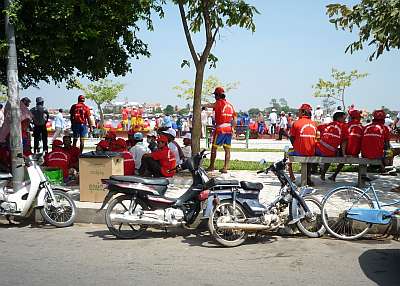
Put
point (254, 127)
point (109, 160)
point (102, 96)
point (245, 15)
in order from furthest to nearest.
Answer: point (102, 96) < point (254, 127) < point (245, 15) < point (109, 160)

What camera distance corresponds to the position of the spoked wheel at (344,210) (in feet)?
20.5

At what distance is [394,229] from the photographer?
6344 millimetres

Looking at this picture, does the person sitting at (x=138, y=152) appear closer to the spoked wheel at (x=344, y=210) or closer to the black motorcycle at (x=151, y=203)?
the black motorcycle at (x=151, y=203)

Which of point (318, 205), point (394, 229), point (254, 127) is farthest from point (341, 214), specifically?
point (254, 127)

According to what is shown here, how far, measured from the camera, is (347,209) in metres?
6.18

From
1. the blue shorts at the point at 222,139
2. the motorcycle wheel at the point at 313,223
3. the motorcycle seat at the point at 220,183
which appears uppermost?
the blue shorts at the point at 222,139

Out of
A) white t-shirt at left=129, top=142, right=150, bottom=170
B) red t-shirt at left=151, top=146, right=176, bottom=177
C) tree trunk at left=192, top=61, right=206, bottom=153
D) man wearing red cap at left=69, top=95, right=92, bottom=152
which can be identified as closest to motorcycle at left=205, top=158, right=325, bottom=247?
red t-shirt at left=151, top=146, right=176, bottom=177

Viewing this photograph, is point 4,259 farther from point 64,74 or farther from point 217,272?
point 64,74

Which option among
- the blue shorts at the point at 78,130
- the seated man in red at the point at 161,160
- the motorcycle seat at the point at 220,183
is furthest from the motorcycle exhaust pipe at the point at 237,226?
the blue shorts at the point at 78,130

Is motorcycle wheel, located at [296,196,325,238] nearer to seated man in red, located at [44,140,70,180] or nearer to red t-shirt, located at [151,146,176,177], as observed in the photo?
red t-shirt, located at [151,146,176,177]

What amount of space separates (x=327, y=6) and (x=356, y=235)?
4.78 m

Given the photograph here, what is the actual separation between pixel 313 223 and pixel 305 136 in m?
2.87

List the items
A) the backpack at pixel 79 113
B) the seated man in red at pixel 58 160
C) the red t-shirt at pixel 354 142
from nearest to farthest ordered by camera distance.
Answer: the red t-shirt at pixel 354 142
the seated man in red at pixel 58 160
the backpack at pixel 79 113

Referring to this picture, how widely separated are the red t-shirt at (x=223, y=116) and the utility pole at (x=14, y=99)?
460 centimetres
